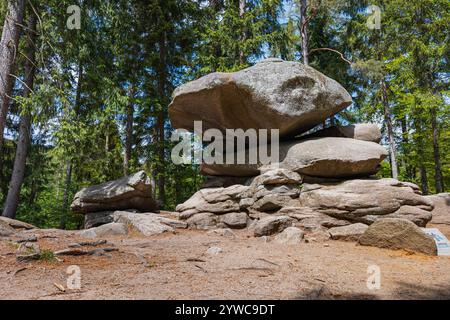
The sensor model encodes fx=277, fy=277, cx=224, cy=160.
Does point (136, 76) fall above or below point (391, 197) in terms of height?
above

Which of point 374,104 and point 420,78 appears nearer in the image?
point 420,78

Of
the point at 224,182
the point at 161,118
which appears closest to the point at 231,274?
the point at 224,182

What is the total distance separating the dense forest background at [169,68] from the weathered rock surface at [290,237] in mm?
7677

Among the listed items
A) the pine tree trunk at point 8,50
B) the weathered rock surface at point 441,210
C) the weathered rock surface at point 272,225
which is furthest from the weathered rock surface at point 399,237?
the pine tree trunk at point 8,50

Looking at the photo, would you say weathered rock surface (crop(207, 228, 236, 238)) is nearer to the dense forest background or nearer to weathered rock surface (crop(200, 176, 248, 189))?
weathered rock surface (crop(200, 176, 248, 189))

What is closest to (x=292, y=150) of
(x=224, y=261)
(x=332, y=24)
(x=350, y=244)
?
(x=350, y=244)

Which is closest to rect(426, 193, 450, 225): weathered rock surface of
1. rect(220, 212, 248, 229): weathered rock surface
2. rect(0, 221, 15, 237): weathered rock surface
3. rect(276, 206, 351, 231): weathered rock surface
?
rect(276, 206, 351, 231): weathered rock surface

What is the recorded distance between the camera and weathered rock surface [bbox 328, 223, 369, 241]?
7066 millimetres

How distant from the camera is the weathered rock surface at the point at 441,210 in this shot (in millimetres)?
8930

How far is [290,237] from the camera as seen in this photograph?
691 cm

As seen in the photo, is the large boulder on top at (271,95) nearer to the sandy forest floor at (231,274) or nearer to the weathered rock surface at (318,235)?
the weathered rock surface at (318,235)

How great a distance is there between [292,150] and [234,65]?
21.6 ft

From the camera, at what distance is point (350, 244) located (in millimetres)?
6766

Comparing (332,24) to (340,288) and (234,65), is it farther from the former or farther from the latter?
(340,288)
